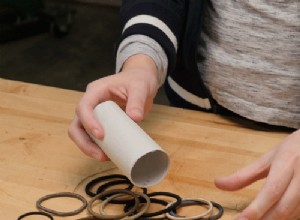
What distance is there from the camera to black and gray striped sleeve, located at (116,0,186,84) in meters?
0.84

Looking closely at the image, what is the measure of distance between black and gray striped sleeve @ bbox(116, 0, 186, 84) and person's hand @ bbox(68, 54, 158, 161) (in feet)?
0.22

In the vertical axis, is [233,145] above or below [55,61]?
above

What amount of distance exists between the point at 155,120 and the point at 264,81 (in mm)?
187

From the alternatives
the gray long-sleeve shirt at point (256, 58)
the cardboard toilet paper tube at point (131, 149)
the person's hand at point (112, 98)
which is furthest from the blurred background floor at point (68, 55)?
the cardboard toilet paper tube at point (131, 149)

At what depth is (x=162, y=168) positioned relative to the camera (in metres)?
0.64

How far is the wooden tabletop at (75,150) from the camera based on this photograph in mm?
683

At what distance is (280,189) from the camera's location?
59 centimetres

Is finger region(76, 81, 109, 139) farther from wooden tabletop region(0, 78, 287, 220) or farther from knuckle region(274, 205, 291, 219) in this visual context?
knuckle region(274, 205, 291, 219)

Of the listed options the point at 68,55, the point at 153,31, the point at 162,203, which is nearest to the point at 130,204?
the point at 162,203

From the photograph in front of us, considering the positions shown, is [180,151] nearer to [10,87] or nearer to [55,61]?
[10,87]

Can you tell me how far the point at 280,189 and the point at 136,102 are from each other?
0.68 ft

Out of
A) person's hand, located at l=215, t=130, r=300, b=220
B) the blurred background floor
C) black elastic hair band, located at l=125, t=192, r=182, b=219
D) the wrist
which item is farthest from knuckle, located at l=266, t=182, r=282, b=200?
the blurred background floor

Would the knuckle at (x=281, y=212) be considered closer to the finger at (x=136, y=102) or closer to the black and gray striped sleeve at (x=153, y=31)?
the finger at (x=136, y=102)

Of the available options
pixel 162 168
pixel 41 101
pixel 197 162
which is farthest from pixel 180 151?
pixel 41 101
